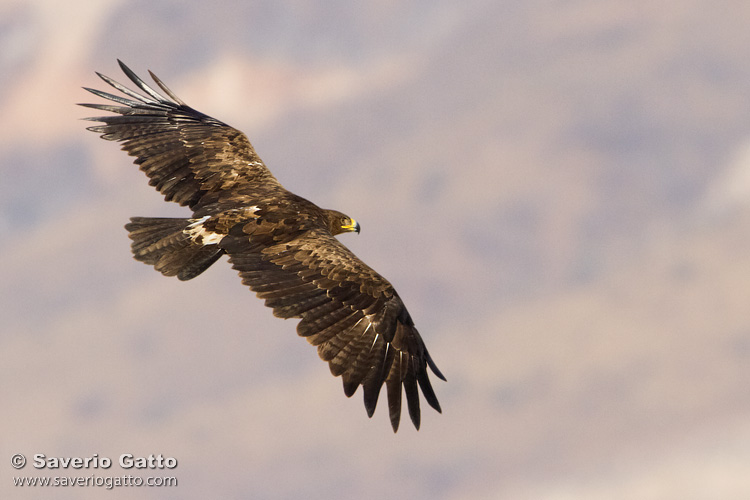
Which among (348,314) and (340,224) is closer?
(348,314)

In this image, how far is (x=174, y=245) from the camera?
1517 centimetres

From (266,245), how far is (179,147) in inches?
161

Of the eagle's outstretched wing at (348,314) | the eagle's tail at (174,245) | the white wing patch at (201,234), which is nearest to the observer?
the eagle's outstretched wing at (348,314)

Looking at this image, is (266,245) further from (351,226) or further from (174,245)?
(351,226)

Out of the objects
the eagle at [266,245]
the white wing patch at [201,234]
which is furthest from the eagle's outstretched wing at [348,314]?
the white wing patch at [201,234]

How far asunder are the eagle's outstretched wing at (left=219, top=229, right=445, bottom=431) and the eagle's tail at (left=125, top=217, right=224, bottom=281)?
0.81 meters

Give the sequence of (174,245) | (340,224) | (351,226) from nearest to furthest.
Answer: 1. (174,245)
2. (340,224)
3. (351,226)

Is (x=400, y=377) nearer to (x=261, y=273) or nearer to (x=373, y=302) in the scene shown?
(x=373, y=302)

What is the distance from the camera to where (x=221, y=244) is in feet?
48.8

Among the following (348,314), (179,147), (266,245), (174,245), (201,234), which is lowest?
(348,314)

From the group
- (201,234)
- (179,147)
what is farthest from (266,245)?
(179,147)

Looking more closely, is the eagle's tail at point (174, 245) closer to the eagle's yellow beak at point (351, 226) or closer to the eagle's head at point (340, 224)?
the eagle's head at point (340, 224)

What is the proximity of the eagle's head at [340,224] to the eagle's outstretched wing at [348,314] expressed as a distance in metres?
2.65

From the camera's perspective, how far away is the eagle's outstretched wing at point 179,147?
17109 millimetres
